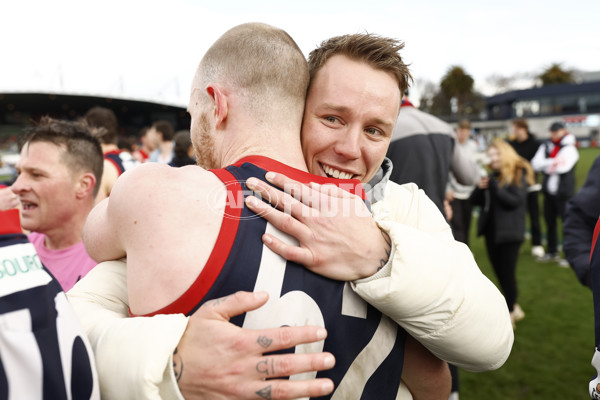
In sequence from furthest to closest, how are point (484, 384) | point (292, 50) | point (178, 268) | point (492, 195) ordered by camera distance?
1. point (492, 195)
2. point (484, 384)
3. point (292, 50)
4. point (178, 268)

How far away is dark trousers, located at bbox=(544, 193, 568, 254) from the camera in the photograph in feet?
24.1

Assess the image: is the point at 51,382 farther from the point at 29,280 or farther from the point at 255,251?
the point at 255,251

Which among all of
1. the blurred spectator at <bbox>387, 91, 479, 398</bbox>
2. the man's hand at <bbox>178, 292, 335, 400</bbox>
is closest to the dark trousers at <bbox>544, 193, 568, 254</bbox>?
the blurred spectator at <bbox>387, 91, 479, 398</bbox>

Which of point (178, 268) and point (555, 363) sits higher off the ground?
point (178, 268)

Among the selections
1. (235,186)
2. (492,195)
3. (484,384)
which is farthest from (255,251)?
(492,195)

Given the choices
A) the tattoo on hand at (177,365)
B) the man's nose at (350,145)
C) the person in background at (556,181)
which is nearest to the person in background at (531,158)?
the person in background at (556,181)

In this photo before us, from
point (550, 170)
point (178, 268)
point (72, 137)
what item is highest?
point (72, 137)

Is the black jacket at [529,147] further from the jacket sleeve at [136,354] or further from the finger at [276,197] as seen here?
the jacket sleeve at [136,354]

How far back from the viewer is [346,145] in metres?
1.47

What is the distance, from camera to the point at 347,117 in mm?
1485

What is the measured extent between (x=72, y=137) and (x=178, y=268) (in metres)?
2.21

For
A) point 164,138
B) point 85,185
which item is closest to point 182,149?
point 164,138

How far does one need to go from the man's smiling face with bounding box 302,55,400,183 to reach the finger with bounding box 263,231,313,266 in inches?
21.0

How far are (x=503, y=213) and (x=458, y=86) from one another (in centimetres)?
5948
